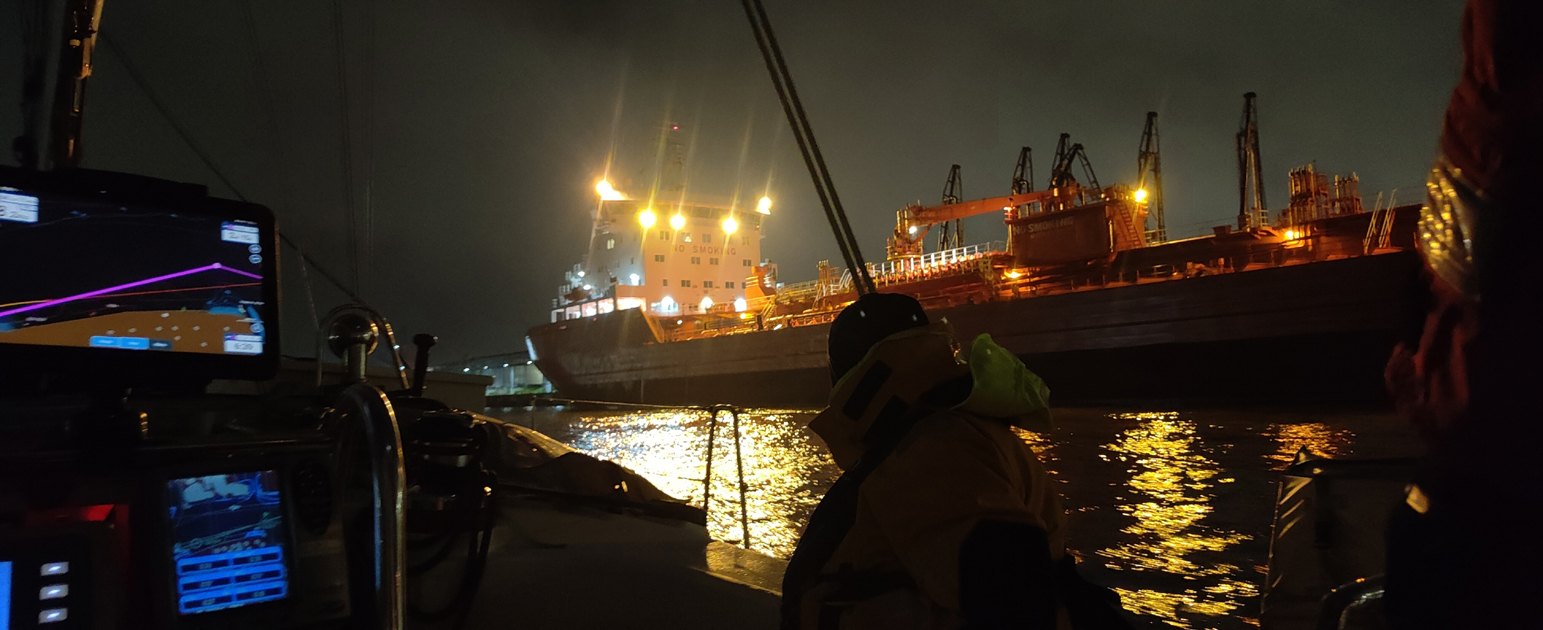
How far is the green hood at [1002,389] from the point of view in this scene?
1076mm

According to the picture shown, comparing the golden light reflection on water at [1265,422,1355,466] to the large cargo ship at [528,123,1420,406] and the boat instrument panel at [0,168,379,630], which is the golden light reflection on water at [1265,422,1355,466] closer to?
the large cargo ship at [528,123,1420,406]

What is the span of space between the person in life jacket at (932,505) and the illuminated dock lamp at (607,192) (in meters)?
39.3

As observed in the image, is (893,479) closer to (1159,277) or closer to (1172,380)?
(1172,380)

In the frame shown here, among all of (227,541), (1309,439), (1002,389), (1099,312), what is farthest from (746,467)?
(1099,312)

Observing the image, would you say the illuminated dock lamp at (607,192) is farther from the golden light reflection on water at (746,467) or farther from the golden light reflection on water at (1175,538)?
the golden light reflection on water at (1175,538)

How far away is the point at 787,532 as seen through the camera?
255 inches

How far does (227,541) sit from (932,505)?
110cm

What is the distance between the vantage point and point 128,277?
4.58 feet

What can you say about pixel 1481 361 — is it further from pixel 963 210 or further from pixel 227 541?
pixel 963 210

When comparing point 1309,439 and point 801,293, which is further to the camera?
point 801,293

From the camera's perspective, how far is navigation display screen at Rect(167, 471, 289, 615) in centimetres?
118

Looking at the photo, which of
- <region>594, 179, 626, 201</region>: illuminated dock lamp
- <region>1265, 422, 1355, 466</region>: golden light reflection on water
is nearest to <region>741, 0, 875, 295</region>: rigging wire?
<region>1265, 422, 1355, 466</region>: golden light reflection on water

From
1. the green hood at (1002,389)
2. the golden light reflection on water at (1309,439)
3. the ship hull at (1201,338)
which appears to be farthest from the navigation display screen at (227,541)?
the ship hull at (1201,338)

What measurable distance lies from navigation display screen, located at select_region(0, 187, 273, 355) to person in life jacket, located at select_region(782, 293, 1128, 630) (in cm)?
117
